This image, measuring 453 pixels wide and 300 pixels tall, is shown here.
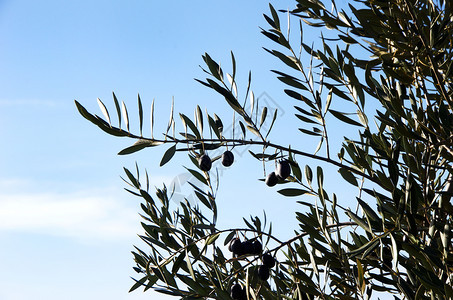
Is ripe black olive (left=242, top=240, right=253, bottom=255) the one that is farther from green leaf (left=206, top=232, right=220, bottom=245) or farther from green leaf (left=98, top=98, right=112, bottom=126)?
green leaf (left=98, top=98, right=112, bottom=126)

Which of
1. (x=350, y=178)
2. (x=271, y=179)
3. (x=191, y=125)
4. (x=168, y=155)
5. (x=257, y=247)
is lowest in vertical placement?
(x=257, y=247)

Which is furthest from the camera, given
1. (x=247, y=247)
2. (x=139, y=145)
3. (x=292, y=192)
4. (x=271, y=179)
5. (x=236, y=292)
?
A: (x=292, y=192)

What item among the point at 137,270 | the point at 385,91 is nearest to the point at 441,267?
the point at 385,91

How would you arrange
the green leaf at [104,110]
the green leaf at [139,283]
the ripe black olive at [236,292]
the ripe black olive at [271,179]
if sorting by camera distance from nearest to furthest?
the green leaf at [104,110]
the ripe black olive at [236,292]
the green leaf at [139,283]
the ripe black olive at [271,179]

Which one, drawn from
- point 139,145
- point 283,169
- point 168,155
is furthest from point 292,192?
point 139,145

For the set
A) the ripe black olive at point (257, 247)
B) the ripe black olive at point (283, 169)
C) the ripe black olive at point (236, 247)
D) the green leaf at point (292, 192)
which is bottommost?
the ripe black olive at point (257, 247)

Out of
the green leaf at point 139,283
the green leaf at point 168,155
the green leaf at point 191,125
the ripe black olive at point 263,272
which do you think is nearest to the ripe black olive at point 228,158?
the green leaf at point 191,125

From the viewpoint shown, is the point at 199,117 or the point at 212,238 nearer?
the point at 212,238

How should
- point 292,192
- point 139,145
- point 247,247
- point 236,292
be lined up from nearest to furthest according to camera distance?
point 139,145 → point 236,292 → point 247,247 → point 292,192

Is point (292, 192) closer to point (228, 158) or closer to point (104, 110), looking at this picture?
point (228, 158)

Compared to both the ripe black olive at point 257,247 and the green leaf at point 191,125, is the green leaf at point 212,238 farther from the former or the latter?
the green leaf at point 191,125

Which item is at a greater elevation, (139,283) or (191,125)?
(191,125)

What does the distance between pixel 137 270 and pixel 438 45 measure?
1724mm

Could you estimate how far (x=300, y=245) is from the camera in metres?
2.45
